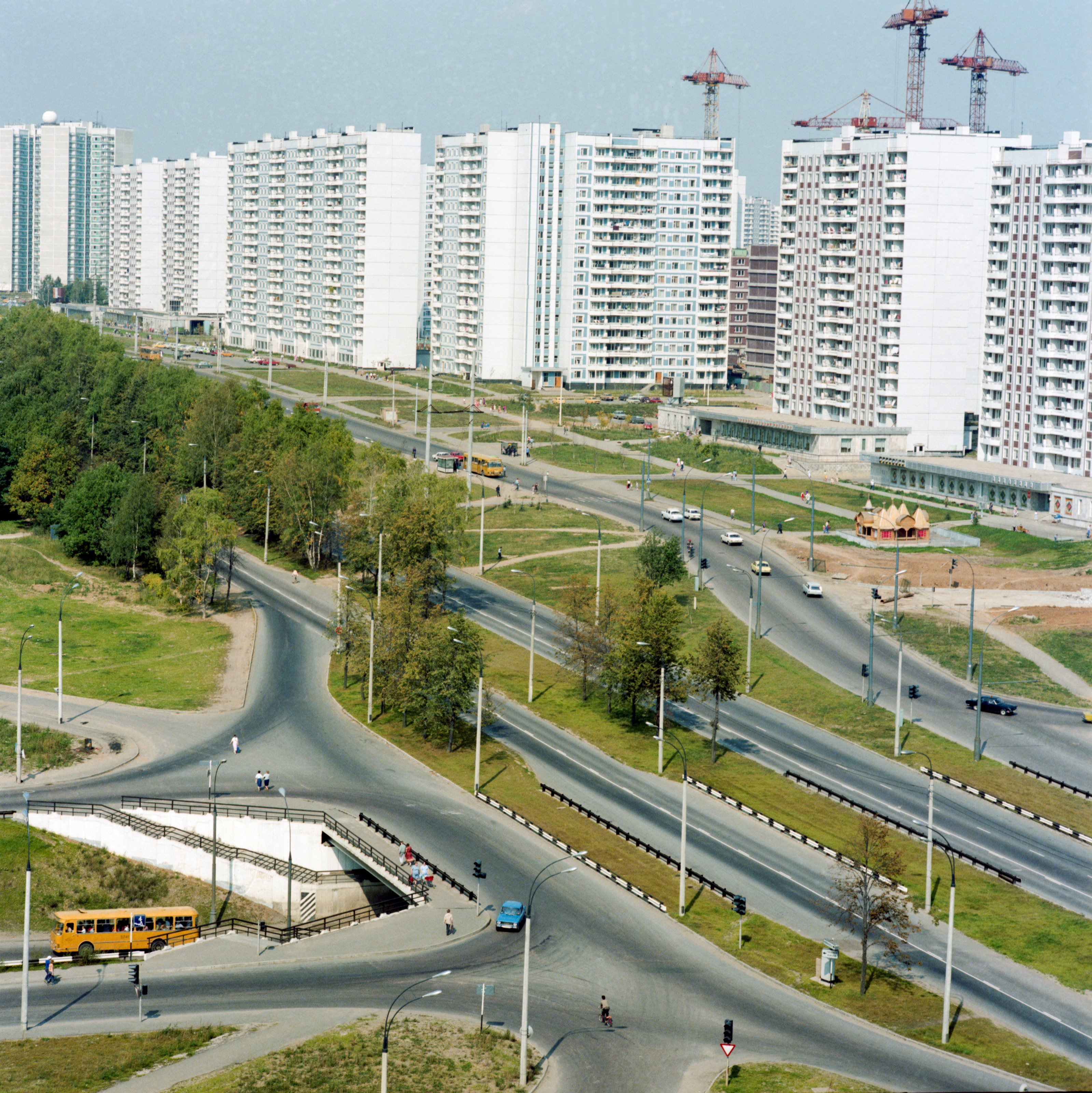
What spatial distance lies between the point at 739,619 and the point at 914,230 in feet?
255

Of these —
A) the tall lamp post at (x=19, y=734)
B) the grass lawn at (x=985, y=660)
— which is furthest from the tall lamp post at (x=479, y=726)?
the grass lawn at (x=985, y=660)

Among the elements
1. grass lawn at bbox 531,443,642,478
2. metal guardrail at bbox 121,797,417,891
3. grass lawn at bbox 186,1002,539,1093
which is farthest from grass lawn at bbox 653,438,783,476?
grass lawn at bbox 186,1002,539,1093

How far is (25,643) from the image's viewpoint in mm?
108062

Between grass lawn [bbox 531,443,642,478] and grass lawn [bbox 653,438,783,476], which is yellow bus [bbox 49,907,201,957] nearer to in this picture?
grass lawn [bbox 531,443,642,478]

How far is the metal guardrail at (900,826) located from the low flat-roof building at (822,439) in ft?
298

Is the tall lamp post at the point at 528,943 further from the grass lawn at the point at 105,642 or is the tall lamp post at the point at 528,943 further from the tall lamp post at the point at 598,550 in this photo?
the grass lawn at the point at 105,642

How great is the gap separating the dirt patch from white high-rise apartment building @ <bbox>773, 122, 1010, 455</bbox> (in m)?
90.0

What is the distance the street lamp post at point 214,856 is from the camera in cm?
7056

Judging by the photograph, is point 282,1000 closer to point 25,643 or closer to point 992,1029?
point 992,1029

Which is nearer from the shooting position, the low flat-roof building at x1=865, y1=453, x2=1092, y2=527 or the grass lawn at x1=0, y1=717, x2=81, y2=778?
the grass lawn at x1=0, y1=717, x2=81, y2=778

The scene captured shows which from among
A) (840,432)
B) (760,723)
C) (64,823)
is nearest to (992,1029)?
(760,723)

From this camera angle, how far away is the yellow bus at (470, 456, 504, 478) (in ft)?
539

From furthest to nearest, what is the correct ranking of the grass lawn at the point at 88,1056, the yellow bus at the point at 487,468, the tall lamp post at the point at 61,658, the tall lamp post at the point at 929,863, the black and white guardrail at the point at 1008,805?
the yellow bus at the point at 487,468 → the tall lamp post at the point at 61,658 → the black and white guardrail at the point at 1008,805 → the tall lamp post at the point at 929,863 → the grass lawn at the point at 88,1056

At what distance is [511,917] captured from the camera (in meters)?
65.6
